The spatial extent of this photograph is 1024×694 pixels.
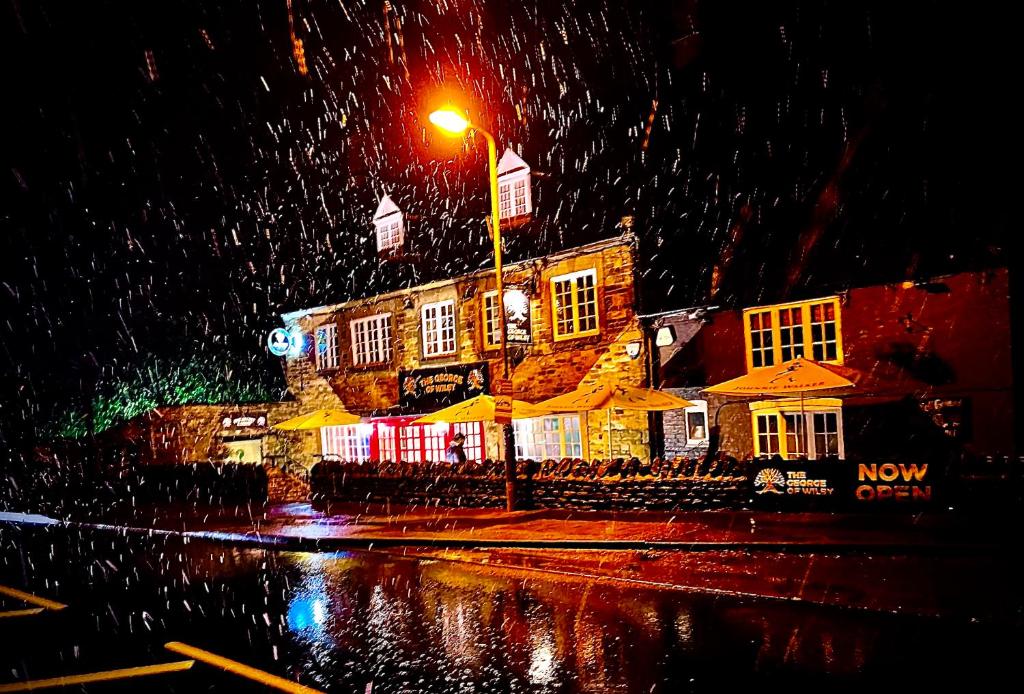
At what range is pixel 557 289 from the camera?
19922 millimetres

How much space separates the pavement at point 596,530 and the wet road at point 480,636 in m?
2.08

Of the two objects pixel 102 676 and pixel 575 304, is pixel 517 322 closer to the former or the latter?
pixel 575 304

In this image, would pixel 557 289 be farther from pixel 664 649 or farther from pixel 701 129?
pixel 664 649

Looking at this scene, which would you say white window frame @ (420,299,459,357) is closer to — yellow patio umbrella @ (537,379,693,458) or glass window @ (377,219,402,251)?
glass window @ (377,219,402,251)

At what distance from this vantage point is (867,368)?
15203mm

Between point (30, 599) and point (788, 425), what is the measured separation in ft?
51.2

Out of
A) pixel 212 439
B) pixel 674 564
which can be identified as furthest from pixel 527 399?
pixel 212 439

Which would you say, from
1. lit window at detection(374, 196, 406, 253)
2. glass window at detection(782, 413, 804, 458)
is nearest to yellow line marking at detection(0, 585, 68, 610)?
glass window at detection(782, 413, 804, 458)

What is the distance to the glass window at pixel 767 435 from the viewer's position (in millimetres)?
16672

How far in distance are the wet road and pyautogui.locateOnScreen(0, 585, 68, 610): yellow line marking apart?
0.76ft

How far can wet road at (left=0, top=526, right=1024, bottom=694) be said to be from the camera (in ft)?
19.7

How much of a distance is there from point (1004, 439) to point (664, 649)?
11097 millimetres

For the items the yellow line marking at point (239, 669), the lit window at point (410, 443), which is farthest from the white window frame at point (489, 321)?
the yellow line marking at point (239, 669)

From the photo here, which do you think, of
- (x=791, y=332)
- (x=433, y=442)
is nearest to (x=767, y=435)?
(x=791, y=332)
